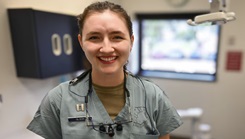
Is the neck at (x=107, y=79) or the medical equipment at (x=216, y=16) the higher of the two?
the medical equipment at (x=216, y=16)

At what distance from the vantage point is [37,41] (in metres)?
1.33

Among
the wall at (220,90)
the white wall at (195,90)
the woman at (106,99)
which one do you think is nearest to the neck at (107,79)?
the woman at (106,99)

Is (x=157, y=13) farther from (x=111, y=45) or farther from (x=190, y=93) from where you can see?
(x=111, y=45)

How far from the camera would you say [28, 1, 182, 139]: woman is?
78 centimetres

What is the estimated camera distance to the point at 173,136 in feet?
9.21

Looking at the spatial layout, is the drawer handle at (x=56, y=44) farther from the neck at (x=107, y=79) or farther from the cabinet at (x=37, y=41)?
the neck at (x=107, y=79)

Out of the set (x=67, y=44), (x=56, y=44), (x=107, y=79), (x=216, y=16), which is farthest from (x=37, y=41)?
(x=216, y=16)

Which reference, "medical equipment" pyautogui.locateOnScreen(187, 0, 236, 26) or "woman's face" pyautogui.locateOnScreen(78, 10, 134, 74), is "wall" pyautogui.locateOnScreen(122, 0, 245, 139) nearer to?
"medical equipment" pyautogui.locateOnScreen(187, 0, 236, 26)

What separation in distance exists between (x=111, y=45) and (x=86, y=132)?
14.7 inches

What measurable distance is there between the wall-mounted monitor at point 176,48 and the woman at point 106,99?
75.6 inches

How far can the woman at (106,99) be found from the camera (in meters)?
0.78

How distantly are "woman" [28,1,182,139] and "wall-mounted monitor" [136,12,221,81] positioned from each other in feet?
6.30

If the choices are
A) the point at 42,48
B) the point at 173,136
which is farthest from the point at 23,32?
the point at 173,136

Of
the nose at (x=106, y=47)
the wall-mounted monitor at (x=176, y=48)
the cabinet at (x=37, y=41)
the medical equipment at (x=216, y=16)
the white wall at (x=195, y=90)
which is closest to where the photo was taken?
the nose at (x=106, y=47)
